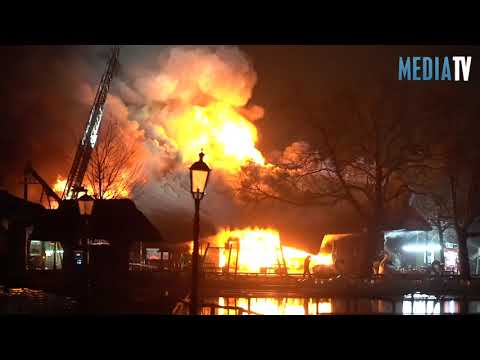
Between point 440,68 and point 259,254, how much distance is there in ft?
31.6

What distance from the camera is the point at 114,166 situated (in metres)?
25.3

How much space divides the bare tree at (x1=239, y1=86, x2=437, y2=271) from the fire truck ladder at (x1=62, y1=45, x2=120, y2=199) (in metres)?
5.23

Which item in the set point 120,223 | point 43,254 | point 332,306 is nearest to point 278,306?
point 332,306

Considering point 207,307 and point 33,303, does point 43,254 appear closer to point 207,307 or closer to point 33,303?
point 33,303

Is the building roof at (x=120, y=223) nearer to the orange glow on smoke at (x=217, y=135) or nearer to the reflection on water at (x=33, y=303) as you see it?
the reflection on water at (x=33, y=303)

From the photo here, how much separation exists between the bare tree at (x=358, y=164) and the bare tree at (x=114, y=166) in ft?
12.2

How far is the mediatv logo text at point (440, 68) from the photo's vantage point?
18672 mm

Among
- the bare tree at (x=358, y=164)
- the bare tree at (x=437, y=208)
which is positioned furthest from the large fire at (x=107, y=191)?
the bare tree at (x=437, y=208)

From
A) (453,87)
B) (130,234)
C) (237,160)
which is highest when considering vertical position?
(453,87)
